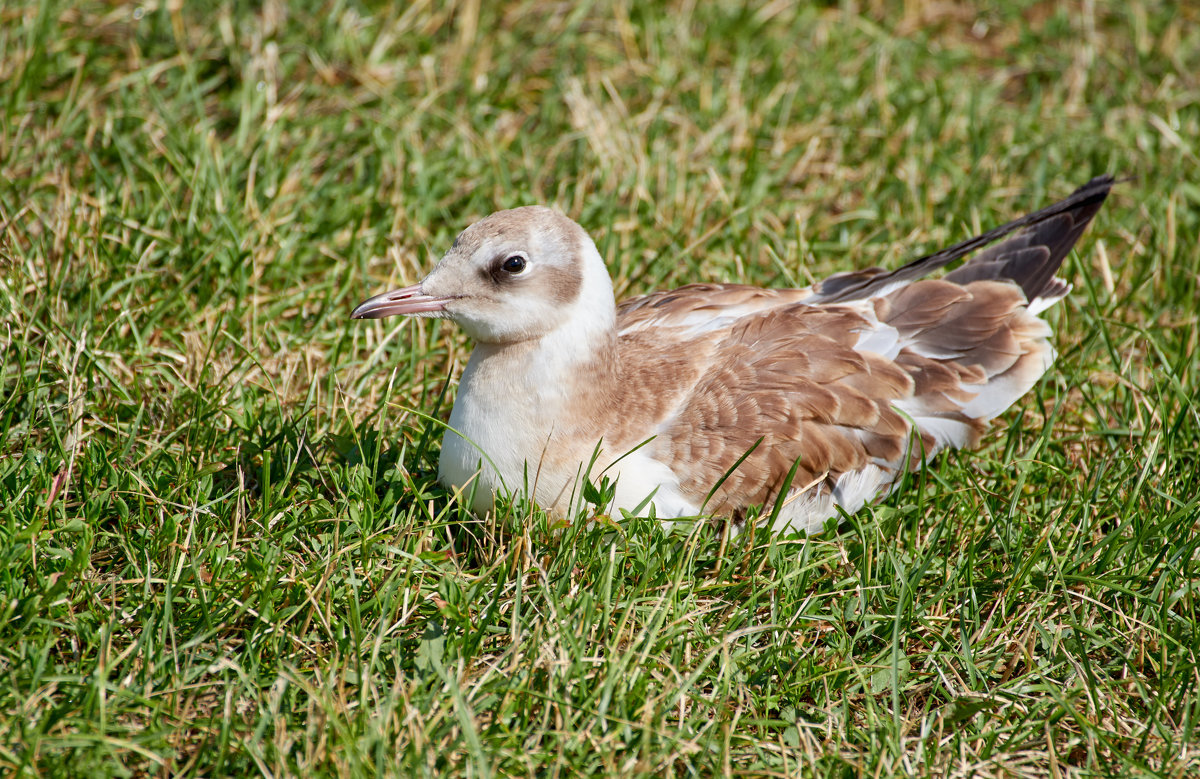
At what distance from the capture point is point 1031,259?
4.98 metres

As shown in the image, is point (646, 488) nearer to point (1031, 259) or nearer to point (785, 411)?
point (785, 411)

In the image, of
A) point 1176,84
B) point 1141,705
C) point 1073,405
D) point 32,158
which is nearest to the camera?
point 1141,705

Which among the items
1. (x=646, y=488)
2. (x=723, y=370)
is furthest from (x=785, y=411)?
(x=646, y=488)

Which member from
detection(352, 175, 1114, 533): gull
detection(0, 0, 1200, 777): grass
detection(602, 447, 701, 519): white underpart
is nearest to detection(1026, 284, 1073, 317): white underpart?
detection(352, 175, 1114, 533): gull

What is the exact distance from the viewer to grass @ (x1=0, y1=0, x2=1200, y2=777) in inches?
132

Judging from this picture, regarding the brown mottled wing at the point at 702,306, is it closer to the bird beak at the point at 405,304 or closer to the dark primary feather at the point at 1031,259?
the dark primary feather at the point at 1031,259

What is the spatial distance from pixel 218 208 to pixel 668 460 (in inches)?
99.3

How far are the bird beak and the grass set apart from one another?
1.79 feet

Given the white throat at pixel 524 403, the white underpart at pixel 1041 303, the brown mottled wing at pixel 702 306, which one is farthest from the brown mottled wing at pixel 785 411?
the white underpart at pixel 1041 303

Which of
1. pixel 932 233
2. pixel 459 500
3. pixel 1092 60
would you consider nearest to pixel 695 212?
pixel 932 233

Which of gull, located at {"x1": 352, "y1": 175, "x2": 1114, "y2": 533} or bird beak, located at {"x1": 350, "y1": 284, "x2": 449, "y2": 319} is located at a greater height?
bird beak, located at {"x1": 350, "y1": 284, "x2": 449, "y2": 319}

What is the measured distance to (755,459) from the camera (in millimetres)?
4172

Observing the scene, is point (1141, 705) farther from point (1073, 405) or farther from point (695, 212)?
point (695, 212)

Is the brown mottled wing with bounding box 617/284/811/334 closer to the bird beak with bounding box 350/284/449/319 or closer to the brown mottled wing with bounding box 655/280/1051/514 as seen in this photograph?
the brown mottled wing with bounding box 655/280/1051/514
